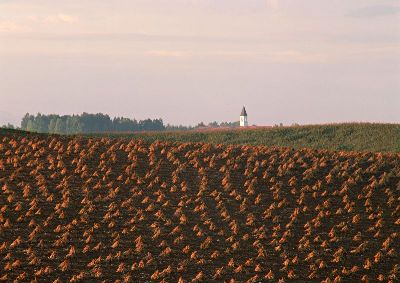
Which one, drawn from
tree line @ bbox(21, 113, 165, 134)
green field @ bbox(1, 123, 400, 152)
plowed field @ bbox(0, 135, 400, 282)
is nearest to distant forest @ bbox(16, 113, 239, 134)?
tree line @ bbox(21, 113, 165, 134)

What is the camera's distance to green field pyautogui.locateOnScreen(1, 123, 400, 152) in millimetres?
66812

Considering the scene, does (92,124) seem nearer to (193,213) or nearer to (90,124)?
(90,124)

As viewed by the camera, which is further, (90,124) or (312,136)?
(90,124)

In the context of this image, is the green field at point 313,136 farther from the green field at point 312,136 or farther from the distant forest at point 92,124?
the distant forest at point 92,124

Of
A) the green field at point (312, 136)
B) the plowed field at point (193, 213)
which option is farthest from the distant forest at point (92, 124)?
the plowed field at point (193, 213)

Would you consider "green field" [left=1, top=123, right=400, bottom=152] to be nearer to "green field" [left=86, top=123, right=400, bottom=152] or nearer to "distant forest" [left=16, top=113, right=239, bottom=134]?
"green field" [left=86, top=123, right=400, bottom=152]

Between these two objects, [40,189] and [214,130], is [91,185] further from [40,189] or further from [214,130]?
[214,130]

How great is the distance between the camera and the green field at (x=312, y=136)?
66.8 meters

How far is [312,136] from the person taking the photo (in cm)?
7175

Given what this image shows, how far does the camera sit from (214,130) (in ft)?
261

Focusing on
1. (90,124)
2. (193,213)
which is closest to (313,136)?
(193,213)

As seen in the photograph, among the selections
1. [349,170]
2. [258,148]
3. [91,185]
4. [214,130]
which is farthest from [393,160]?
[214,130]

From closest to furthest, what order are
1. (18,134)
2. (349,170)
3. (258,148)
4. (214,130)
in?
(349,170) → (258,148) → (18,134) → (214,130)

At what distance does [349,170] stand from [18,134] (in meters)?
21.3
